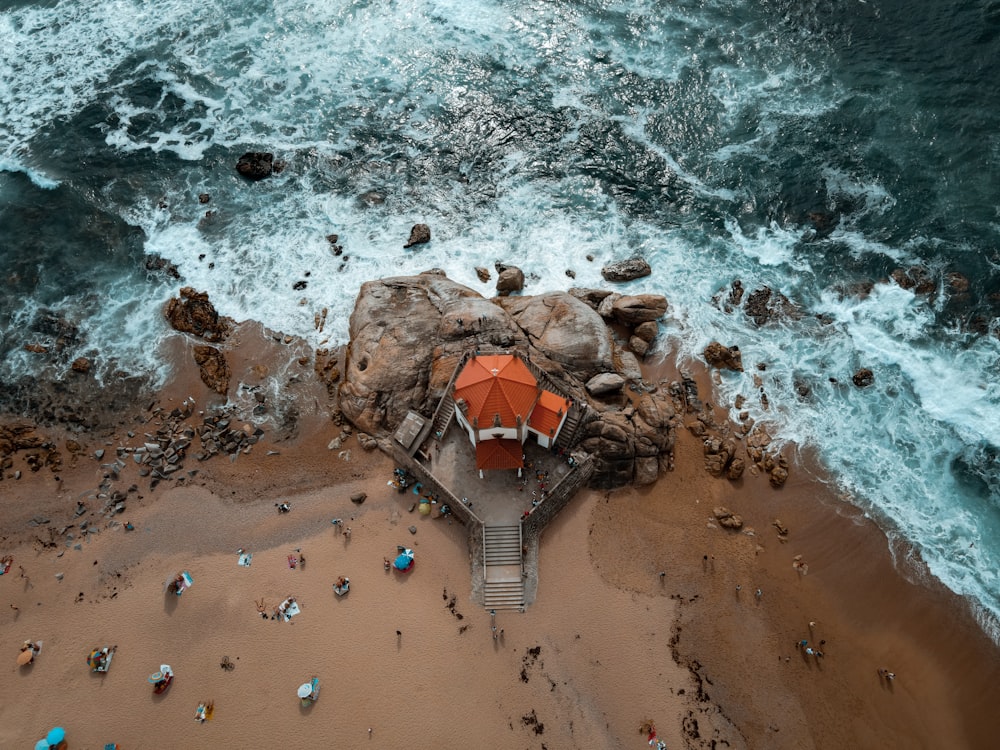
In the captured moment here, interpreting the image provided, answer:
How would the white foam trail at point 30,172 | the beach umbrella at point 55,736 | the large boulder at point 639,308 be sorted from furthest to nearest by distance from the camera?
the white foam trail at point 30,172
the large boulder at point 639,308
the beach umbrella at point 55,736

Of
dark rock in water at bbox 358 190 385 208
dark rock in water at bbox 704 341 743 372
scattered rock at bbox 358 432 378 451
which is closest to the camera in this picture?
scattered rock at bbox 358 432 378 451

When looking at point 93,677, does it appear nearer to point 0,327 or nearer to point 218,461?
point 218,461

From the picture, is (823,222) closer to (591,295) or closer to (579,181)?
(579,181)

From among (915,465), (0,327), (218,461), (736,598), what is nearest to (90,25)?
(0,327)

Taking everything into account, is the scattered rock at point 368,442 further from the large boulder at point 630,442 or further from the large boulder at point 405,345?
the large boulder at point 630,442

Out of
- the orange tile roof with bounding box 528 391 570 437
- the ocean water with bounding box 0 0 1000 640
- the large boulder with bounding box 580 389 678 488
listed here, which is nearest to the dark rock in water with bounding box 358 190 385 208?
the ocean water with bounding box 0 0 1000 640

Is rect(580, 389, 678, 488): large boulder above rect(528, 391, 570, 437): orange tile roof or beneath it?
beneath

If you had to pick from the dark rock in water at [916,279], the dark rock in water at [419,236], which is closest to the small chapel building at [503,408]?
the dark rock in water at [419,236]

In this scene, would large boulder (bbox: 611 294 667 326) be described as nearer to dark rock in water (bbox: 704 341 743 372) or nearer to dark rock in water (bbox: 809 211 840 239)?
dark rock in water (bbox: 704 341 743 372)
